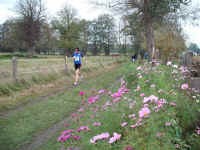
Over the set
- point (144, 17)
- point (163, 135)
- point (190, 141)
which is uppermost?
point (144, 17)

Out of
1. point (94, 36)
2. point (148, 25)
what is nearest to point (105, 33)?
point (94, 36)

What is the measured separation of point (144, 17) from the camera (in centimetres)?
1822

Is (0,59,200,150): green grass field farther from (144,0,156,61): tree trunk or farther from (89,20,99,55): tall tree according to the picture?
(89,20,99,55): tall tree

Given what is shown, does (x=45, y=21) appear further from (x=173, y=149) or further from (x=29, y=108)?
(x=173, y=149)

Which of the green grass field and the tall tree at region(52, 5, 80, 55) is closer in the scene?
the green grass field

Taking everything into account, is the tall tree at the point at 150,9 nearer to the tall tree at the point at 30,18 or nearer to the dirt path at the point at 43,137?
the dirt path at the point at 43,137

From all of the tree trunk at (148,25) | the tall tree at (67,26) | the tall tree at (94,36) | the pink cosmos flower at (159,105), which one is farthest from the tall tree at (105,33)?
the pink cosmos flower at (159,105)

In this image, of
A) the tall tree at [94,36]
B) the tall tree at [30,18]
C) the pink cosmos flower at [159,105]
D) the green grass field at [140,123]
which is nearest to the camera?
the green grass field at [140,123]

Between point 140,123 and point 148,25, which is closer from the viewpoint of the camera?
point 140,123

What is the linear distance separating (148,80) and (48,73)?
10840 millimetres

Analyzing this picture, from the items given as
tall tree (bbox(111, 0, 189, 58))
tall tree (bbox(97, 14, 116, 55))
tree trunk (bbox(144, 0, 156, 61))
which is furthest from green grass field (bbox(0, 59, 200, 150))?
tall tree (bbox(97, 14, 116, 55))

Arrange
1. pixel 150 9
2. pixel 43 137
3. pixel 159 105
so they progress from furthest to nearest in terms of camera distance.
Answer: pixel 150 9, pixel 43 137, pixel 159 105

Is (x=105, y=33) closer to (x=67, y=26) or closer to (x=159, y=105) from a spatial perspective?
(x=67, y=26)

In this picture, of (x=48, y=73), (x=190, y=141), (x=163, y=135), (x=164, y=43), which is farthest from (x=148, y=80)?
(x=164, y=43)
